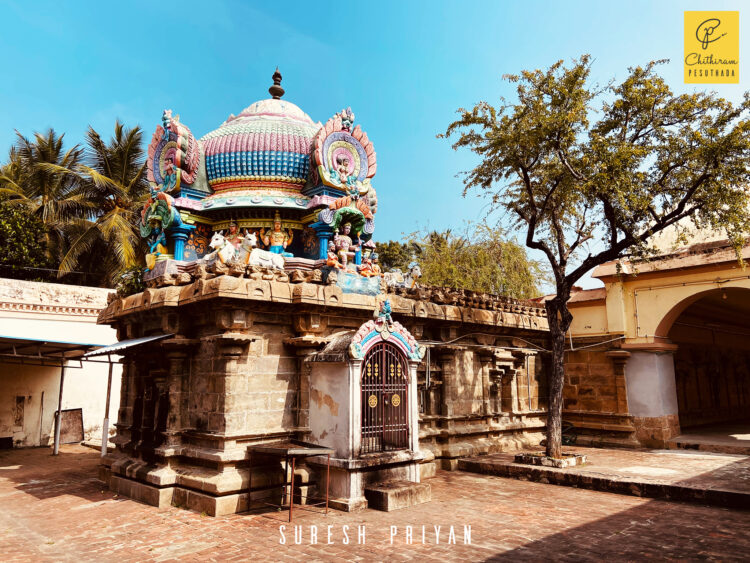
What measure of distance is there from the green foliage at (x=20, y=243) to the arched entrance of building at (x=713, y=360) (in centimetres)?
2429

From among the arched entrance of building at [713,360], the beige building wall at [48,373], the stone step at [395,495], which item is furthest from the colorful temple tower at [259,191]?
the arched entrance of building at [713,360]

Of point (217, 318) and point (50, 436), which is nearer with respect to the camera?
point (217, 318)

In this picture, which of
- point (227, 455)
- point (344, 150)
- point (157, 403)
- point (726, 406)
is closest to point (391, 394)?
point (227, 455)

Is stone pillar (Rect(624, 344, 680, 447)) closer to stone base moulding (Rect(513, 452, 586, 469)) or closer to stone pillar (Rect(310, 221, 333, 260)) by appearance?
stone base moulding (Rect(513, 452, 586, 469))

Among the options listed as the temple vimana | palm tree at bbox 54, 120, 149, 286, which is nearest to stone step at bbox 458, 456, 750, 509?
the temple vimana

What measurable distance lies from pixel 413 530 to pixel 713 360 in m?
17.7

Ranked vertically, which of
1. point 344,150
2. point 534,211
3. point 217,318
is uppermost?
point 344,150

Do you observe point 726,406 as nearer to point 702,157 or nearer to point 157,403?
point 702,157

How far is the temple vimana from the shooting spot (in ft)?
28.5

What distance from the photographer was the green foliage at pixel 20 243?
868 inches

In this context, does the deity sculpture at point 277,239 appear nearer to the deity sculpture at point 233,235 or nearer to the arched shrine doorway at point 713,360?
the deity sculpture at point 233,235

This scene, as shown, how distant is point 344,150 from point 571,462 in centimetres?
851

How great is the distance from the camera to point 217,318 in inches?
342

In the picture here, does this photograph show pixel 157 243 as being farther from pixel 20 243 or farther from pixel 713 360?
pixel 713 360
